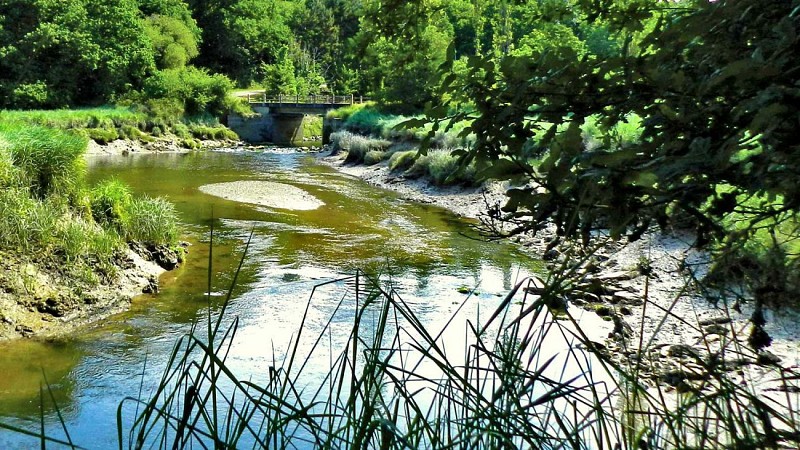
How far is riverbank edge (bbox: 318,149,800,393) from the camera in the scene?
2.37 meters

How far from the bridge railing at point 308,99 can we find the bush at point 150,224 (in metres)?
36.9

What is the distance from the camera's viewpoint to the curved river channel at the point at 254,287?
5930 millimetres

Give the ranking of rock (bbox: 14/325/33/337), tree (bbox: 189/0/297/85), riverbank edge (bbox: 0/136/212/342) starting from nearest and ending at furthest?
rock (bbox: 14/325/33/337)
riverbank edge (bbox: 0/136/212/342)
tree (bbox: 189/0/297/85)

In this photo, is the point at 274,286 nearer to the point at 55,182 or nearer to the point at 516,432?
the point at 55,182

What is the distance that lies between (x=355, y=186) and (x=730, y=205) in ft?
61.1

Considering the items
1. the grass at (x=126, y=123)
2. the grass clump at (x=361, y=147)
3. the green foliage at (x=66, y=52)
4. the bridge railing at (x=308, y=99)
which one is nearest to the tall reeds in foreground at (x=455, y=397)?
the grass clump at (x=361, y=147)

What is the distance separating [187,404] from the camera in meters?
1.94

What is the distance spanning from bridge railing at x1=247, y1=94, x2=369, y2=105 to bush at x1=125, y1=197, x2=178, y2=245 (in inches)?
1453

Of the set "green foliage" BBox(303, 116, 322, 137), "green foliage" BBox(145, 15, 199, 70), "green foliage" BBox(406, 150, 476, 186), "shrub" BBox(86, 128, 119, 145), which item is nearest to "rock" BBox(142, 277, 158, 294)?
"green foliage" BBox(406, 150, 476, 186)

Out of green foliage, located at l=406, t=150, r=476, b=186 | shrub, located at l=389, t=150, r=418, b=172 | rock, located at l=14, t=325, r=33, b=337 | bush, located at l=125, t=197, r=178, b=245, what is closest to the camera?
rock, located at l=14, t=325, r=33, b=337

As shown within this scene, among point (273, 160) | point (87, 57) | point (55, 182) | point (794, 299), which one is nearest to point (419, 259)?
point (55, 182)

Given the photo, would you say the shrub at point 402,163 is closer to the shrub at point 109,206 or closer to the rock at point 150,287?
the shrub at point 109,206

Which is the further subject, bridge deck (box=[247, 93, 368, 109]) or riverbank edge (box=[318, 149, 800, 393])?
Result: bridge deck (box=[247, 93, 368, 109])

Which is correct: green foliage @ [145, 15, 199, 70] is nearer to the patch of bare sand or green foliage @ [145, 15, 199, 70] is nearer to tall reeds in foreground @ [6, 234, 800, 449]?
the patch of bare sand
